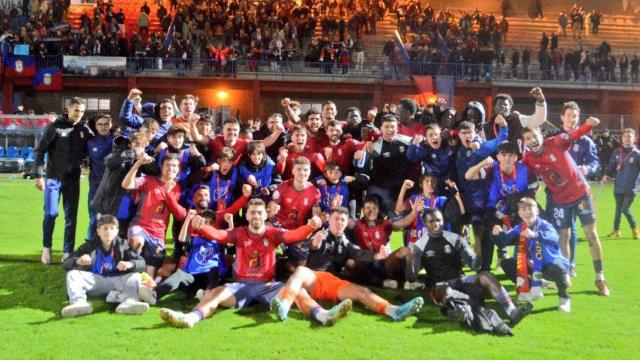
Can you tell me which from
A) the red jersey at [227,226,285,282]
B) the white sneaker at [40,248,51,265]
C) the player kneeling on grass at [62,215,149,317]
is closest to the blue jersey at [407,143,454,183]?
the red jersey at [227,226,285,282]

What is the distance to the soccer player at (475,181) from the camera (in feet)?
25.3

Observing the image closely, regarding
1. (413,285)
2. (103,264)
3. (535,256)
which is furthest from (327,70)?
(103,264)

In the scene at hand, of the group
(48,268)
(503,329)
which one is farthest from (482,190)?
(48,268)

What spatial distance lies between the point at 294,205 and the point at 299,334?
2307 millimetres

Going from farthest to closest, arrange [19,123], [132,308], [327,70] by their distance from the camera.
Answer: [327,70] → [19,123] → [132,308]

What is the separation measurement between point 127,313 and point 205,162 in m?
2.38

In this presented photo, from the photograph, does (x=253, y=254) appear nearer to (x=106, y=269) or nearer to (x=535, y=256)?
(x=106, y=269)

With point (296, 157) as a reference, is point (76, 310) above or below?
below

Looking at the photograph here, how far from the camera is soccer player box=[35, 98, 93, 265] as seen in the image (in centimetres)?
827

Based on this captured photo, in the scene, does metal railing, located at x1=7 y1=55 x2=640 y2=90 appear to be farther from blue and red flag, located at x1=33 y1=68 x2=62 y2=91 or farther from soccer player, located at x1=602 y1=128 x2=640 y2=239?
soccer player, located at x1=602 y1=128 x2=640 y2=239

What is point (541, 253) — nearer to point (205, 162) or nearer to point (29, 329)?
point (205, 162)

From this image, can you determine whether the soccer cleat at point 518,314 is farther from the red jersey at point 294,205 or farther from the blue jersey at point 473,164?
the red jersey at point 294,205

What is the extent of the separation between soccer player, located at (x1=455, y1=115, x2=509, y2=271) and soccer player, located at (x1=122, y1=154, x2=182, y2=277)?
11.6 ft

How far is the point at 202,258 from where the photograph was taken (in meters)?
6.94
